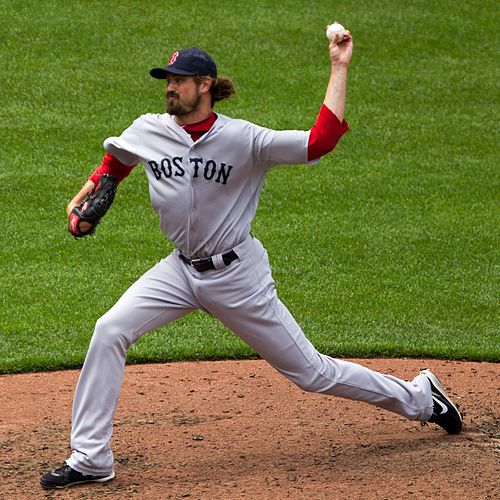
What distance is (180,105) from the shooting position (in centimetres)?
511

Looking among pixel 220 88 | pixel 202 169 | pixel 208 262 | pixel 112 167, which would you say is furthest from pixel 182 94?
pixel 208 262

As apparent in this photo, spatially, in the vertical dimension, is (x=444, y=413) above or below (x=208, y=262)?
below

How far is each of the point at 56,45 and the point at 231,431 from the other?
882cm

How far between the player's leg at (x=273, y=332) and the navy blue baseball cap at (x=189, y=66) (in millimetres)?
839

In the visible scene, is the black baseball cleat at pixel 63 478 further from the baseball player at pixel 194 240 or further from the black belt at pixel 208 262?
the black belt at pixel 208 262

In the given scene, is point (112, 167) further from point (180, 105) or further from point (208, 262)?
point (208, 262)

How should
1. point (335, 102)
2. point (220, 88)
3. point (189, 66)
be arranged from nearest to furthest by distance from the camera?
point (335, 102)
point (189, 66)
point (220, 88)

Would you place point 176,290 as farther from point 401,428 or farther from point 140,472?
point 401,428

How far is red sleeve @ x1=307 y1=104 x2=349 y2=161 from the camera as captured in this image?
480cm

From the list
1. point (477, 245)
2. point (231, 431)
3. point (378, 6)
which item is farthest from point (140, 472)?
point (378, 6)

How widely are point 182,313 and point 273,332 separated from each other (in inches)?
17.5

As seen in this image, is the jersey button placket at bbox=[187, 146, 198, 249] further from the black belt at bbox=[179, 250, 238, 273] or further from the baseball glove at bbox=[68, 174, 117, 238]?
the baseball glove at bbox=[68, 174, 117, 238]

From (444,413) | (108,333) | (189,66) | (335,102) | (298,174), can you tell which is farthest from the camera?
(298,174)

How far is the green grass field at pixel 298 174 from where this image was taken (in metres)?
7.91
